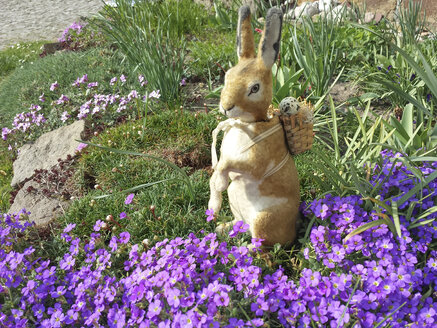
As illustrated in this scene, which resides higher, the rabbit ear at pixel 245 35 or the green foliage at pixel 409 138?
the rabbit ear at pixel 245 35

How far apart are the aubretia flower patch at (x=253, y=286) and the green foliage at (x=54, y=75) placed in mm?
2766

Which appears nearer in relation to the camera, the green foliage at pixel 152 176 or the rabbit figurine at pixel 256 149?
the rabbit figurine at pixel 256 149

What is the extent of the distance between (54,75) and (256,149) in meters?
4.18

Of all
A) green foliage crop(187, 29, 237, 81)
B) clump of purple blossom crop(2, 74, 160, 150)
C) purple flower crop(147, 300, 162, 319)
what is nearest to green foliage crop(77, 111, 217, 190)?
clump of purple blossom crop(2, 74, 160, 150)

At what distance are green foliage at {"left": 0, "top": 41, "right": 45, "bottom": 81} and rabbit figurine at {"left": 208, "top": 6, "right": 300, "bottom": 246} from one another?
19.3 ft

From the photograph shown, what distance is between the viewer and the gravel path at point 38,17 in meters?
7.95

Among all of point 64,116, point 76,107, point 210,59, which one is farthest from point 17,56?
point 210,59

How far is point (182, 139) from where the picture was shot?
10.3 feet

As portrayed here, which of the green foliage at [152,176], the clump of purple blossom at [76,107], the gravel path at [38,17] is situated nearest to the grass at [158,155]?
the green foliage at [152,176]

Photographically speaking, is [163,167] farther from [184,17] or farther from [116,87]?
[184,17]

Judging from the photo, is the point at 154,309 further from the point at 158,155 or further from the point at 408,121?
the point at 408,121

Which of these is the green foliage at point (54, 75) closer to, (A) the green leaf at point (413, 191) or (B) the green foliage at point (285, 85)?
(B) the green foliage at point (285, 85)

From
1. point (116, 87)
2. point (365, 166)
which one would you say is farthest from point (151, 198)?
point (116, 87)

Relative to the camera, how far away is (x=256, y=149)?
66.5 inches
